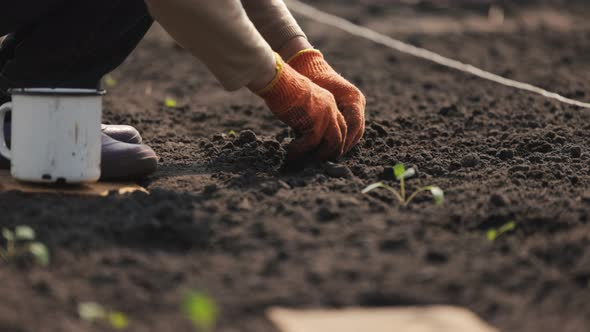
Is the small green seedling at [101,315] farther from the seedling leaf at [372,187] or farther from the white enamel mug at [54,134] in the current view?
the seedling leaf at [372,187]

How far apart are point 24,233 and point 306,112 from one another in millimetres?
1009

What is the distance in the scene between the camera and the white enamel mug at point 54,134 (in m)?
2.24

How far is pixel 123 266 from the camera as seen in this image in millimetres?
1791

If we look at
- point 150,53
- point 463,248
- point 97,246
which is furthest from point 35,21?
point 150,53

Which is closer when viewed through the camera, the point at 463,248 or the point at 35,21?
the point at 463,248

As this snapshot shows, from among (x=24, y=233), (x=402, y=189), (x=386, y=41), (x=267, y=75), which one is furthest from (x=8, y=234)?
(x=386, y=41)

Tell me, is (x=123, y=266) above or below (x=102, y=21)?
below

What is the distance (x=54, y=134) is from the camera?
2.26 m

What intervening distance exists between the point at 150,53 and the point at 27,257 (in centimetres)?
357

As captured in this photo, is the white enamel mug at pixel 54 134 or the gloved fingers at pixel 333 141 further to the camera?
the gloved fingers at pixel 333 141

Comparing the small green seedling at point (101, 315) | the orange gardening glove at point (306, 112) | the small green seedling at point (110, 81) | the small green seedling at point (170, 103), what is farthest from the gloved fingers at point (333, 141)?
the small green seedling at point (110, 81)

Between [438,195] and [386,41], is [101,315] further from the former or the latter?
[386,41]

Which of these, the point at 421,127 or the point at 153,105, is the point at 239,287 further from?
the point at 153,105

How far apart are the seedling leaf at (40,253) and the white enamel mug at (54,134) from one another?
46 cm
